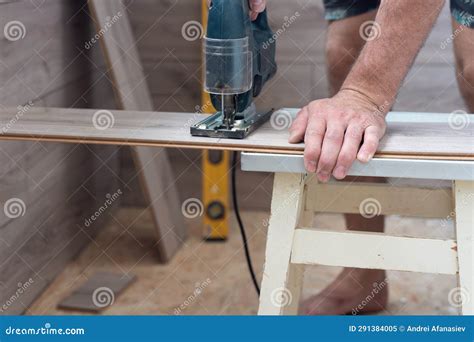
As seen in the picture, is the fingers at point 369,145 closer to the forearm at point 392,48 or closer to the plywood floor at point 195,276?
the forearm at point 392,48

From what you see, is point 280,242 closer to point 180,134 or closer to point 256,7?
point 180,134

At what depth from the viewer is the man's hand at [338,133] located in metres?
1.10

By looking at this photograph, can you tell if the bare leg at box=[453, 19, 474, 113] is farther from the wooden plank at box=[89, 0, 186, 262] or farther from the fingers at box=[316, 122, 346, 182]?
the wooden plank at box=[89, 0, 186, 262]

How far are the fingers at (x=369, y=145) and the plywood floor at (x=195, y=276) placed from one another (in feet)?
2.68

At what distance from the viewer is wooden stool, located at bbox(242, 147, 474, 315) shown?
3.59 feet

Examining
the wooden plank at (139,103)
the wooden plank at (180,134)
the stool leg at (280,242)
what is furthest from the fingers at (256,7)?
the wooden plank at (139,103)

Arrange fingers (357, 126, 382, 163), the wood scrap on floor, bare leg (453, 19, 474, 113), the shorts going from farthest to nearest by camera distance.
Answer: the wood scrap on floor < the shorts < bare leg (453, 19, 474, 113) < fingers (357, 126, 382, 163)

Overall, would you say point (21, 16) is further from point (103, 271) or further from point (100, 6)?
point (103, 271)

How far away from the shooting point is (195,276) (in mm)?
1997

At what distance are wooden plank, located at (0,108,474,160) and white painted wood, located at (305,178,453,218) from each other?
0.14 m

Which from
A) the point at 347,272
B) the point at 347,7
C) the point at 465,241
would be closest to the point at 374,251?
the point at 465,241

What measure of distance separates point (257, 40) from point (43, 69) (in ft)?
2.23

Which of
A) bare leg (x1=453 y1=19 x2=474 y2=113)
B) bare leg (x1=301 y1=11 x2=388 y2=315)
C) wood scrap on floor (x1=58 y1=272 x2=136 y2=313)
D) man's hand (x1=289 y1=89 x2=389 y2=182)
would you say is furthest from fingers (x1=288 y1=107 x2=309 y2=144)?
wood scrap on floor (x1=58 y1=272 x2=136 y2=313)

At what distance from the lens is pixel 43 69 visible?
1737 millimetres
